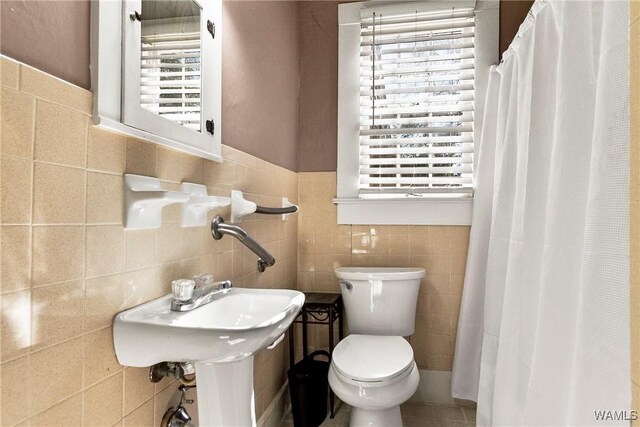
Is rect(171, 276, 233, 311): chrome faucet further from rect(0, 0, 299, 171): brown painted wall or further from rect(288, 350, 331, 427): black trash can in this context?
rect(288, 350, 331, 427): black trash can

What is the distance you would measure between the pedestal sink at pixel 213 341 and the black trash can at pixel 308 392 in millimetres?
790

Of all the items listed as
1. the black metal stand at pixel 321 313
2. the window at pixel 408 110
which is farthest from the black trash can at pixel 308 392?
the window at pixel 408 110

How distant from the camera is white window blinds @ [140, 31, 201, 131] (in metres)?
0.97

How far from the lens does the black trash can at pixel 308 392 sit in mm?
1767

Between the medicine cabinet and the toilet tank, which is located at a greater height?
the medicine cabinet

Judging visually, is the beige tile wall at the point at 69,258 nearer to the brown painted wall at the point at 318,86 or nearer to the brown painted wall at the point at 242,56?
the brown painted wall at the point at 242,56

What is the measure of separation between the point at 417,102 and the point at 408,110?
0.21ft

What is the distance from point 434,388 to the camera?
2131mm

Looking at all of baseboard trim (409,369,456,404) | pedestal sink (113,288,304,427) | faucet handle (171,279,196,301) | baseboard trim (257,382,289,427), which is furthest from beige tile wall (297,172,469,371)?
faucet handle (171,279,196,301)

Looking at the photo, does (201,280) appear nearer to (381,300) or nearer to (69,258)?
(69,258)

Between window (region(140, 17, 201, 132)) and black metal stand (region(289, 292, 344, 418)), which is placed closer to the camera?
window (region(140, 17, 201, 132))

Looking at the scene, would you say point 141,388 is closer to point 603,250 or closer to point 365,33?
point 603,250

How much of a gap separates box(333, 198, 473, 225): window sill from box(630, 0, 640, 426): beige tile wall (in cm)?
151

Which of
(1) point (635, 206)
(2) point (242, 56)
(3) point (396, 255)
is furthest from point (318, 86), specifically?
(1) point (635, 206)
